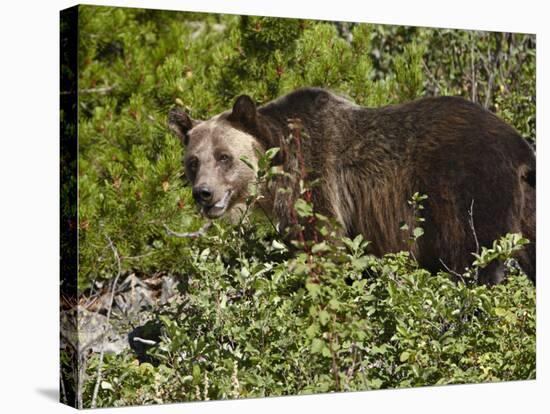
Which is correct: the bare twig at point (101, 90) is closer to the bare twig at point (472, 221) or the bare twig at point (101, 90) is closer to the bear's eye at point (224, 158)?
the bear's eye at point (224, 158)

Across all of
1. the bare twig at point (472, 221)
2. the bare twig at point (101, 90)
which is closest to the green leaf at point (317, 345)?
the bare twig at point (472, 221)

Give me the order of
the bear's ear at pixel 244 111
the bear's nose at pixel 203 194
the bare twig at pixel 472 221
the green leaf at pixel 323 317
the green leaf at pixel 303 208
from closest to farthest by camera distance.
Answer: the green leaf at pixel 303 208 → the green leaf at pixel 323 317 → the bear's nose at pixel 203 194 → the bear's ear at pixel 244 111 → the bare twig at pixel 472 221

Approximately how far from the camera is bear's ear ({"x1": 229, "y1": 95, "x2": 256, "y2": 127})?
23.6 ft

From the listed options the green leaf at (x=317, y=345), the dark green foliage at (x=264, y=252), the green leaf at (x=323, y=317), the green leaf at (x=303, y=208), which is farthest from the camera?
the dark green foliage at (x=264, y=252)

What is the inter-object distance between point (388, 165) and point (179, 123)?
145cm

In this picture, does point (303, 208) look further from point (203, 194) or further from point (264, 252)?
point (203, 194)

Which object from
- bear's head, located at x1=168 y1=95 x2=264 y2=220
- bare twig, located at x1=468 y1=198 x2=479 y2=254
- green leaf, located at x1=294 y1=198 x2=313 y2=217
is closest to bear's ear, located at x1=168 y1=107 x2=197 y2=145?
bear's head, located at x1=168 y1=95 x2=264 y2=220

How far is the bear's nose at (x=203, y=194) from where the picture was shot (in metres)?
7.06

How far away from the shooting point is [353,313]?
688 centimetres

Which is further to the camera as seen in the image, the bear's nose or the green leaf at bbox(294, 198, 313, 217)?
the bear's nose

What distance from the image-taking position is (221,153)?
7137 mm

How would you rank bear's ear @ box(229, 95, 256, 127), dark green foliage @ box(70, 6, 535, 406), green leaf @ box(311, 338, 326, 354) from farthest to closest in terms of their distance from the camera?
bear's ear @ box(229, 95, 256, 127) < dark green foliage @ box(70, 6, 535, 406) < green leaf @ box(311, 338, 326, 354)

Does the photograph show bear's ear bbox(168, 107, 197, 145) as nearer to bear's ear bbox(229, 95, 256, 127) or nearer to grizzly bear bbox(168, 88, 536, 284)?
grizzly bear bbox(168, 88, 536, 284)

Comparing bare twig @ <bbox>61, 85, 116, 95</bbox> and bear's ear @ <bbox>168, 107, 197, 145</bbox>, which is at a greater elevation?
bare twig @ <bbox>61, 85, 116, 95</bbox>
